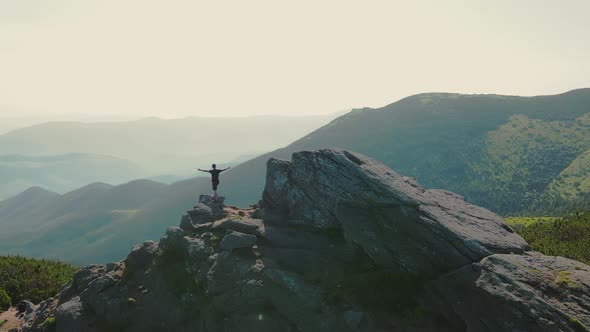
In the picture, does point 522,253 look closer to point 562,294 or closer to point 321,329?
point 562,294

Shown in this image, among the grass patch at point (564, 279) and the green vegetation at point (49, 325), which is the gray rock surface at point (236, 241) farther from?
the grass patch at point (564, 279)

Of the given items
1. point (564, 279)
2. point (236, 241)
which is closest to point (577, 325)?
point (564, 279)

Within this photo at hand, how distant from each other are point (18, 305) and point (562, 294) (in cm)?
5389

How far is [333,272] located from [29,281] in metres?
42.8

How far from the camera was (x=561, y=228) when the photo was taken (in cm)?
7238

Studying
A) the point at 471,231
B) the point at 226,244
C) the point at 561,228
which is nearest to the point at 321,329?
the point at 226,244

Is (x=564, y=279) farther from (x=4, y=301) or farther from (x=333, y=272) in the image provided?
(x=4, y=301)

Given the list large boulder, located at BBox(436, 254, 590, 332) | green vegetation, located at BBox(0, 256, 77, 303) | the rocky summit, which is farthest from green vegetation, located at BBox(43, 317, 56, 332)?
large boulder, located at BBox(436, 254, 590, 332)

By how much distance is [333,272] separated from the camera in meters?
31.2

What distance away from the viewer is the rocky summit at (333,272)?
24406 millimetres

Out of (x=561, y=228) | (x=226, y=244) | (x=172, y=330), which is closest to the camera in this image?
(x=172, y=330)

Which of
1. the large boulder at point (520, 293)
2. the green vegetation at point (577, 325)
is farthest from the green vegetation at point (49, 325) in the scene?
the green vegetation at point (577, 325)

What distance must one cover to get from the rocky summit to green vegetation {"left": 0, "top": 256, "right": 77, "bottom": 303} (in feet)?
39.1

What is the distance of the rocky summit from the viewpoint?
24.4m
